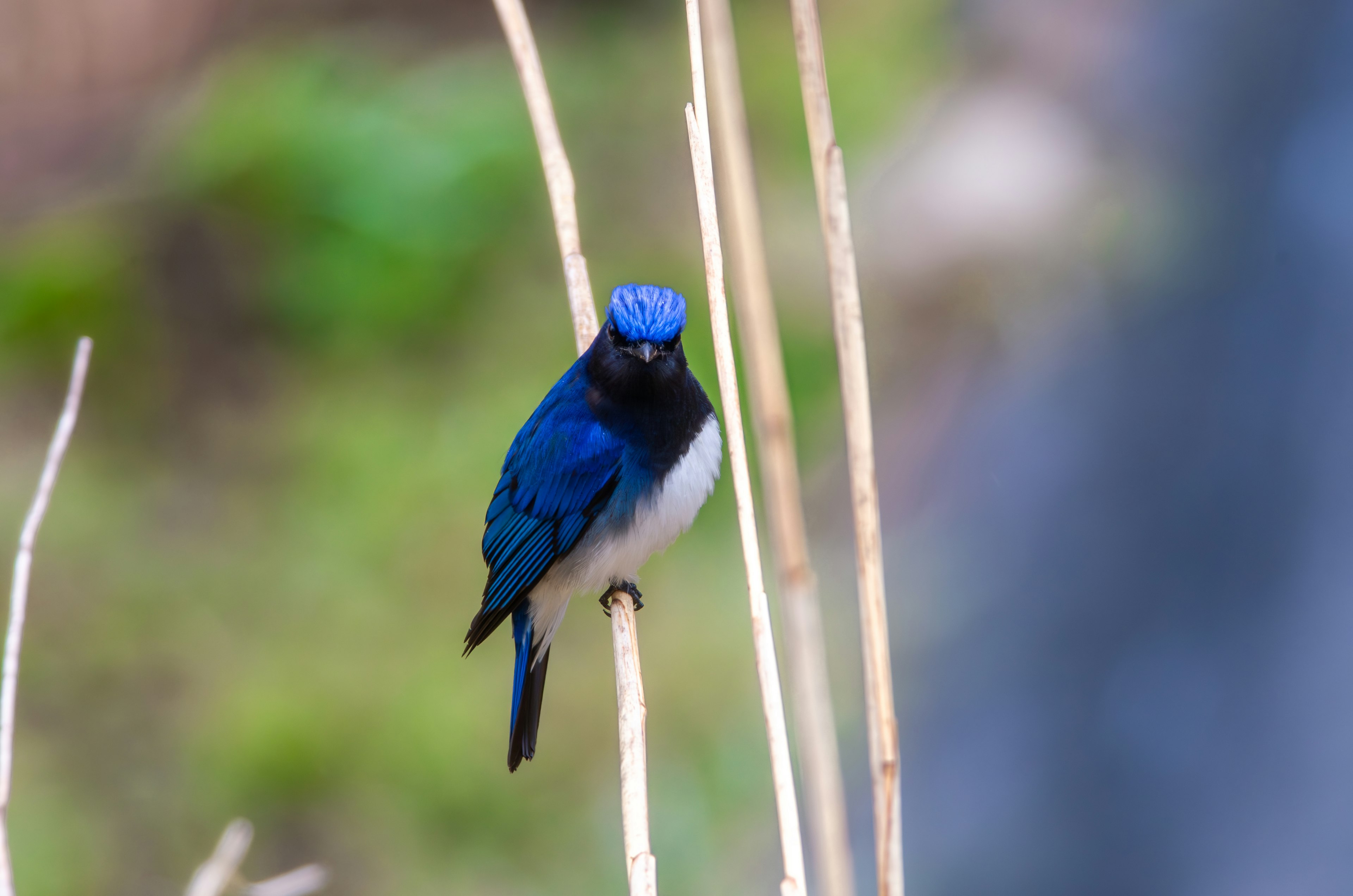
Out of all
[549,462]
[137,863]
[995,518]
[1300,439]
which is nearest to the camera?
[549,462]

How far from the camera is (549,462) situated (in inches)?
125

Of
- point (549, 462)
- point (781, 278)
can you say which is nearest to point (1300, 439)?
point (781, 278)

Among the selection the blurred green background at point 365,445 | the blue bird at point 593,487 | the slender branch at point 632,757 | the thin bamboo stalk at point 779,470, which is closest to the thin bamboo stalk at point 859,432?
the thin bamboo stalk at point 779,470

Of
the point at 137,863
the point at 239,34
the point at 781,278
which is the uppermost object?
the point at 239,34

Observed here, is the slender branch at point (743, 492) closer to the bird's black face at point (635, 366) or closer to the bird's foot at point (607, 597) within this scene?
the bird's black face at point (635, 366)

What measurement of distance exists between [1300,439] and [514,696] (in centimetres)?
412

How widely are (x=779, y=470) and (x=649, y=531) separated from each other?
5.73 feet

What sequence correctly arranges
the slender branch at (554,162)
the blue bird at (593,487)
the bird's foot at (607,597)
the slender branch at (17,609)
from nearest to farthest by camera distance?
the slender branch at (17,609)
the slender branch at (554,162)
the blue bird at (593,487)
the bird's foot at (607,597)

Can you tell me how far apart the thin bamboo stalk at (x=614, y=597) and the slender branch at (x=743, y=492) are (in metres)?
0.21

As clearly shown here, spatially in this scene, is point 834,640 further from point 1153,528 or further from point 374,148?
point 374,148

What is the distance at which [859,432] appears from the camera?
154 cm

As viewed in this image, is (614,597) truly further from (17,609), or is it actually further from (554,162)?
(17,609)

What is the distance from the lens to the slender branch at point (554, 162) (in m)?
2.44

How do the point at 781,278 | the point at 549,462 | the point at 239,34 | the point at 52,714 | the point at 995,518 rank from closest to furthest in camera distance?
the point at 549,462, the point at 52,714, the point at 995,518, the point at 781,278, the point at 239,34
